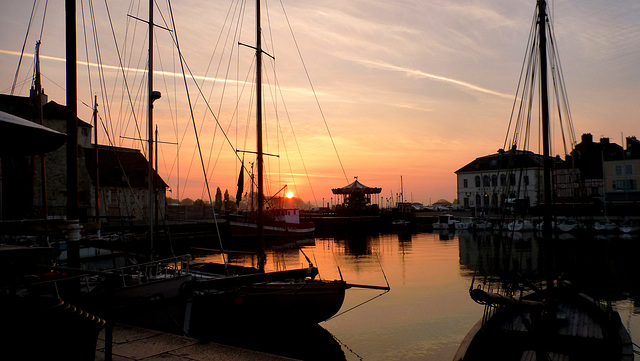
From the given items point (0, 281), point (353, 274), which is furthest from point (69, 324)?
point (353, 274)

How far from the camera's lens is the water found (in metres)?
16.9

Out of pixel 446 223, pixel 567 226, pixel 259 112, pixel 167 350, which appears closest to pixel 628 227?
pixel 567 226

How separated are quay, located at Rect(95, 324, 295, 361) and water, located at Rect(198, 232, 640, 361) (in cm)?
798

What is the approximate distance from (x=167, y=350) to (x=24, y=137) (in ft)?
13.6

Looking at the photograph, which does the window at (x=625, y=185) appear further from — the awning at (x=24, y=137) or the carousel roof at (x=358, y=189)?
the awning at (x=24, y=137)

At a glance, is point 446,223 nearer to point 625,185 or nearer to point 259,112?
point 625,185

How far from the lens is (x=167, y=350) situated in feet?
25.1

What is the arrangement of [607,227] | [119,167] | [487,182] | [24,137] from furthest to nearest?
[487,182], [607,227], [119,167], [24,137]

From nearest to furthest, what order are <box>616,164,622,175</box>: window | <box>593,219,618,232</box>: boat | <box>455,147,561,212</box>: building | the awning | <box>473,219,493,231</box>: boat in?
the awning
<box>593,219,618,232</box>: boat
<box>473,219,493,231</box>: boat
<box>616,164,622,175</box>: window
<box>455,147,561,212</box>: building

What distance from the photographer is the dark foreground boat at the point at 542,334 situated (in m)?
10.9

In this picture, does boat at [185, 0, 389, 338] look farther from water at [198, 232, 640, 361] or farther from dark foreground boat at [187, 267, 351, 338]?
water at [198, 232, 640, 361]

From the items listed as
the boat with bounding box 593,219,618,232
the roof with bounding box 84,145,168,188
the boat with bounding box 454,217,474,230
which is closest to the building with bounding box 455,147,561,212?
the boat with bounding box 454,217,474,230

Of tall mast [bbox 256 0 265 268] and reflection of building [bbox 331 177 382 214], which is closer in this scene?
tall mast [bbox 256 0 265 268]

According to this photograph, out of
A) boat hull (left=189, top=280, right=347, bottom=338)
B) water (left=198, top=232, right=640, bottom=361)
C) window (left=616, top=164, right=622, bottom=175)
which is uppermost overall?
window (left=616, top=164, right=622, bottom=175)
